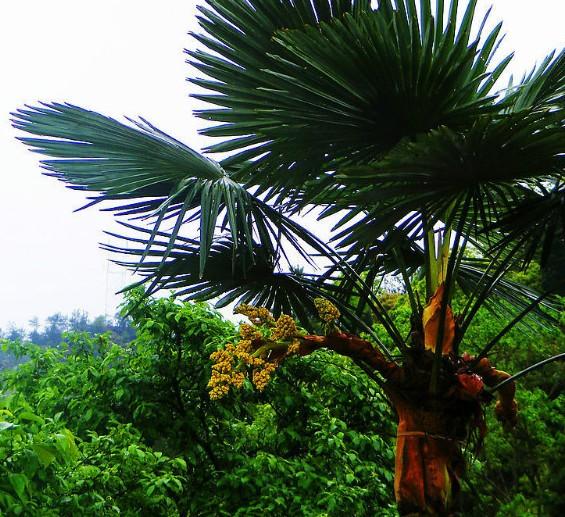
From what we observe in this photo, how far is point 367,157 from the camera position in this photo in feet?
11.6

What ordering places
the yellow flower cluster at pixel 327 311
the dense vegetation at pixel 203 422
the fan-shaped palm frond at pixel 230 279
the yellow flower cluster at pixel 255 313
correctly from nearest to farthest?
the yellow flower cluster at pixel 255 313 < the yellow flower cluster at pixel 327 311 < the fan-shaped palm frond at pixel 230 279 < the dense vegetation at pixel 203 422

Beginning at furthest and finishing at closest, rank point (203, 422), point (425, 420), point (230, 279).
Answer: point (203, 422)
point (230, 279)
point (425, 420)

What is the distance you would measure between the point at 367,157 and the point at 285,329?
103 cm

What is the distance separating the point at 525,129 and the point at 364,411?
11.6 feet

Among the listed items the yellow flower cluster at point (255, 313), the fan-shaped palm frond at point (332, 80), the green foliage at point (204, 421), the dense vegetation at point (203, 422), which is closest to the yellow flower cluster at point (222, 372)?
the yellow flower cluster at point (255, 313)

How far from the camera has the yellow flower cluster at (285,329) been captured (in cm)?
312

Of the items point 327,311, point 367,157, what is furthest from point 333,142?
point 327,311

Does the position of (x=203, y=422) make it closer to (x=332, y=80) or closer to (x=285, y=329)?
(x=285, y=329)

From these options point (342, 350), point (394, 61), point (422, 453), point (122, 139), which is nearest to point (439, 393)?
point (422, 453)

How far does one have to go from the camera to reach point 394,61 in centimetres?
278

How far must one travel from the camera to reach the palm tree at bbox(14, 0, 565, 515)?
8.96 feet

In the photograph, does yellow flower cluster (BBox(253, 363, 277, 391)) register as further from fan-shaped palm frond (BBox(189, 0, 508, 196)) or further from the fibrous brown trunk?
fan-shaped palm frond (BBox(189, 0, 508, 196))

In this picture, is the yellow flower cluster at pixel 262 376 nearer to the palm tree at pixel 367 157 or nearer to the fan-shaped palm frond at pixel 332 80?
the palm tree at pixel 367 157

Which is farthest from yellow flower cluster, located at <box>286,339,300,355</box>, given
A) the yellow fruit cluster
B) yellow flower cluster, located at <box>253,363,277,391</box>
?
yellow flower cluster, located at <box>253,363,277,391</box>
